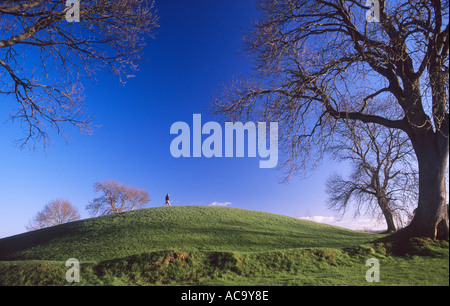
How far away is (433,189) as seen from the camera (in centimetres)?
994

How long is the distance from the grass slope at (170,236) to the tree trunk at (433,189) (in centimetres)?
830

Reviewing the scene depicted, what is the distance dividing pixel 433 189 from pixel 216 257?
9074 mm

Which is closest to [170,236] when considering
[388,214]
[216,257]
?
[216,257]

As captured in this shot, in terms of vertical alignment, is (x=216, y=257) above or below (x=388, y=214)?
below

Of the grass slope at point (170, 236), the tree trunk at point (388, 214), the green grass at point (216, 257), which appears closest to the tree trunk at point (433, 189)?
the green grass at point (216, 257)

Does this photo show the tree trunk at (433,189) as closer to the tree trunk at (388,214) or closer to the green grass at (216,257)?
the green grass at (216,257)

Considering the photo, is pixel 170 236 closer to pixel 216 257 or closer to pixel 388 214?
pixel 216 257

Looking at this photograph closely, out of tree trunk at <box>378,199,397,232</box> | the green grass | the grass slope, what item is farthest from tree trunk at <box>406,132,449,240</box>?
tree trunk at <box>378,199,397,232</box>

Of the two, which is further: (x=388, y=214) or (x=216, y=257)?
(x=388, y=214)

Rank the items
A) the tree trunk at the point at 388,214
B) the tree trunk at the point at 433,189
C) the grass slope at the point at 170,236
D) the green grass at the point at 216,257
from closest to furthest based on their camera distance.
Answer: the green grass at the point at 216,257 < the tree trunk at the point at 433,189 < the grass slope at the point at 170,236 < the tree trunk at the point at 388,214

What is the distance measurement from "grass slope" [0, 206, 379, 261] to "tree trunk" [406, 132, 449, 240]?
830 centimetres

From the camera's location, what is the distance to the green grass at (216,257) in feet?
30.0

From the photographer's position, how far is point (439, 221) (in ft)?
32.7
